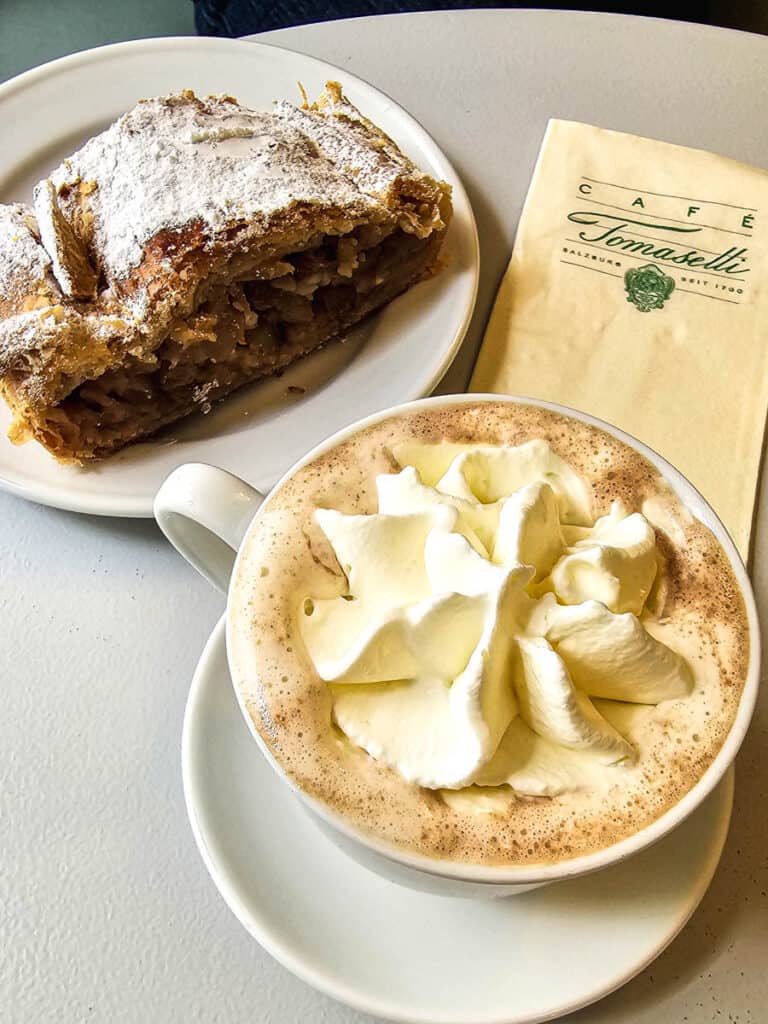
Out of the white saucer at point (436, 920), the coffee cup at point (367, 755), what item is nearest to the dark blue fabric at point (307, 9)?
the coffee cup at point (367, 755)

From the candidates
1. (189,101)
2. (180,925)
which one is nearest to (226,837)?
(180,925)

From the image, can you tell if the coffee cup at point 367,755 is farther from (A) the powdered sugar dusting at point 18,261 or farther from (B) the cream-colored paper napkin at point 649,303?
(A) the powdered sugar dusting at point 18,261

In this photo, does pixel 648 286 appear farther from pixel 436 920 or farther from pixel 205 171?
pixel 436 920

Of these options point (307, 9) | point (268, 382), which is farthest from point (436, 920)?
point (307, 9)

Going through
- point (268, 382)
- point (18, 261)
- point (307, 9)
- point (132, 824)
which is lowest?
point (132, 824)

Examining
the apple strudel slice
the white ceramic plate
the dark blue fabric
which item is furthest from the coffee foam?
the dark blue fabric

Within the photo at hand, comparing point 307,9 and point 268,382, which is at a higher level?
point 307,9
